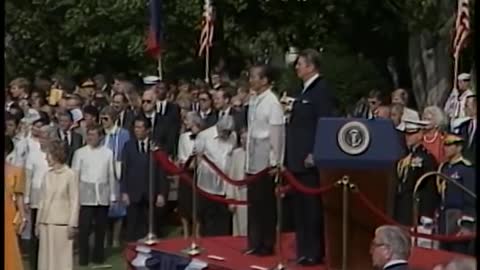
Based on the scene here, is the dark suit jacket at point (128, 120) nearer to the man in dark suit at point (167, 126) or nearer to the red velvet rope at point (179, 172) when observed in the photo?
the man in dark suit at point (167, 126)

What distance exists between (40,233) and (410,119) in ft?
9.28

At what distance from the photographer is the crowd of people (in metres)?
8.23

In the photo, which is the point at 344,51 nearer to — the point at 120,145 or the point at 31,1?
the point at 31,1

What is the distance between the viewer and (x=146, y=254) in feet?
30.8

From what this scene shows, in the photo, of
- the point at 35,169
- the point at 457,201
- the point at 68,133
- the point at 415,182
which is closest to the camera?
the point at 457,201

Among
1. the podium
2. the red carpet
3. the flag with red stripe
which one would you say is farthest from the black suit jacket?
the podium

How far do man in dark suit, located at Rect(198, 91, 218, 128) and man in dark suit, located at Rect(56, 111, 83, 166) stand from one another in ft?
3.62

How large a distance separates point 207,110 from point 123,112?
2.49 ft

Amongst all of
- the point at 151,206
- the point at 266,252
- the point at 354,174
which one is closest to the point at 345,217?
the point at 354,174

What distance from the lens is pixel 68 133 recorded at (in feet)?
38.9

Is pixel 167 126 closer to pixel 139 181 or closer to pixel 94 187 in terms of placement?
pixel 139 181

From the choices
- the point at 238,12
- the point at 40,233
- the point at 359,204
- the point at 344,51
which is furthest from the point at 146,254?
the point at 344,51

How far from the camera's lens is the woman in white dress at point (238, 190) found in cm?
1073

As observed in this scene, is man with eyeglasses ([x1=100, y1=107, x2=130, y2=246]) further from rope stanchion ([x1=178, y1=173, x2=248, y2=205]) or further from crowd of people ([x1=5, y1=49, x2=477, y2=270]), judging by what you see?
rope stanchion ([x1=178, y1=173, x2=248, y2=205])
